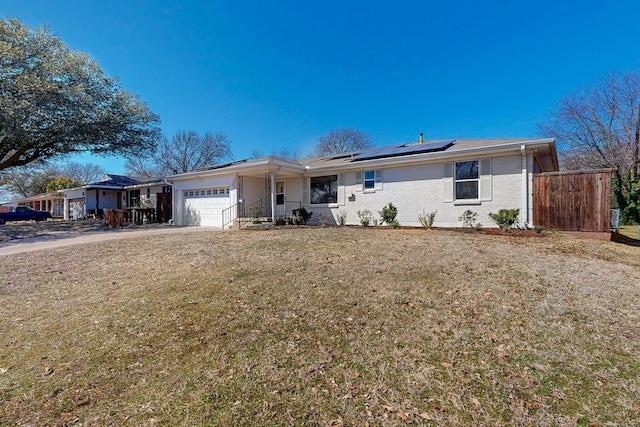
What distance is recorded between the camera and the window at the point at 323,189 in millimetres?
13641

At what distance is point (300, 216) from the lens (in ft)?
44.2

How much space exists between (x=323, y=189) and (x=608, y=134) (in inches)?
885

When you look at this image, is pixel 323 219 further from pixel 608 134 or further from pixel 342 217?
pixel 608 134

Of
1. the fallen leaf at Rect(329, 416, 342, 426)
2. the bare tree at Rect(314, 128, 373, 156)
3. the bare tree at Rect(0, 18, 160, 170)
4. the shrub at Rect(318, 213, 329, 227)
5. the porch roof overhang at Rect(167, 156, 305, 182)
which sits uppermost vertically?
the bare tree at Rect(314, 128, 373, 156)

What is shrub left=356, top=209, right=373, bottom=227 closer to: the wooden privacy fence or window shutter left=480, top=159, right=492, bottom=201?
window shutter left=480, top=159, right=492, bottom=201

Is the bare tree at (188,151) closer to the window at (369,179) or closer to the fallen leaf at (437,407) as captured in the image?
the window at (369,179)

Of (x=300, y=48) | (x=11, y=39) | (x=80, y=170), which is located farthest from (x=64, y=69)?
(x=80, y=170)

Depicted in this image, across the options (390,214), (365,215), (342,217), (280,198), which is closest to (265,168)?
(280,198)

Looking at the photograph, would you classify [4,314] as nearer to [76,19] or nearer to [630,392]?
[630,392]

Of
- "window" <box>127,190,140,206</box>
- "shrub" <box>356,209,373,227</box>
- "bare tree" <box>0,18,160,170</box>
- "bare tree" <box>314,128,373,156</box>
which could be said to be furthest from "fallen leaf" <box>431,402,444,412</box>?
"bare tree" <box>314,128,373,156</box>

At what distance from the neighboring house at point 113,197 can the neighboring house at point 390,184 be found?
9.64 ft

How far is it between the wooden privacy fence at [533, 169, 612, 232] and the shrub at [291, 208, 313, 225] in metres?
8.74

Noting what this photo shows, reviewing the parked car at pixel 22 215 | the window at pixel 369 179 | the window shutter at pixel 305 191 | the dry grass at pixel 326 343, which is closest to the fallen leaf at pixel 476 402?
the dry grass at pixel 326 343

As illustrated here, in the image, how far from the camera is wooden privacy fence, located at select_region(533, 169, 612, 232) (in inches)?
332
